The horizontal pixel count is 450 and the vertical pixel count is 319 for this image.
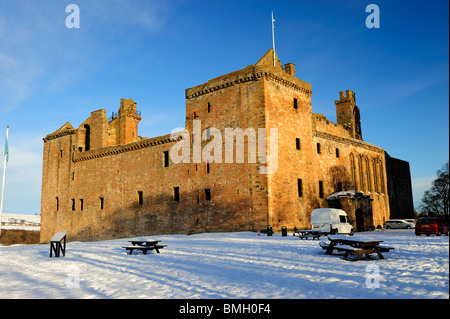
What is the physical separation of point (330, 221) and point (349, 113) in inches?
842

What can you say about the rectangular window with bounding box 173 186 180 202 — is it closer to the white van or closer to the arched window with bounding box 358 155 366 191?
the white van

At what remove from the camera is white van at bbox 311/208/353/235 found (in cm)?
2431

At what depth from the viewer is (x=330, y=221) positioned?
2453 centimetres

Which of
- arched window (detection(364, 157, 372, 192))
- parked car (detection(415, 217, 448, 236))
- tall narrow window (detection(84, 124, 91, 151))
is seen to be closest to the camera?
parked car (detection(415, 217, 448, 236))

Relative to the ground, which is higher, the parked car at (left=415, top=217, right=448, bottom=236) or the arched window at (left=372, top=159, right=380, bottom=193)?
the arched window at (left=372, top=159, right=380, bottom=193)

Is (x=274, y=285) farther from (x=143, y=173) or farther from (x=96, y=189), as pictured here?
(x=96, y=189)

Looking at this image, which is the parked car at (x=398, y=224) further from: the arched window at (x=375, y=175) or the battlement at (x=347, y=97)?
the battlement at (x=347, y=97)

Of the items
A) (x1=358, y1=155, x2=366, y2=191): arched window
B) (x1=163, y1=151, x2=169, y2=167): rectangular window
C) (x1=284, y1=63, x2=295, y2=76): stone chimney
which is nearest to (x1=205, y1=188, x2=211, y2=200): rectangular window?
(x1=163, y1=151, x2=169, y2=167): rectangular window

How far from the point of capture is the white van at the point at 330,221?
24.3 m

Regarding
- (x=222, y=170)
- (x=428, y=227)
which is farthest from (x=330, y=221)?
(x=222, y=170)

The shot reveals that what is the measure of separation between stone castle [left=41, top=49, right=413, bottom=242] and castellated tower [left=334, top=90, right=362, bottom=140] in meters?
0.12

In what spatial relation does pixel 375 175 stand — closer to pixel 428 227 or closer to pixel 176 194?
pixel 428 227

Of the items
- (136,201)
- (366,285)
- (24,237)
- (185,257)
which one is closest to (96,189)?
(136,201)
